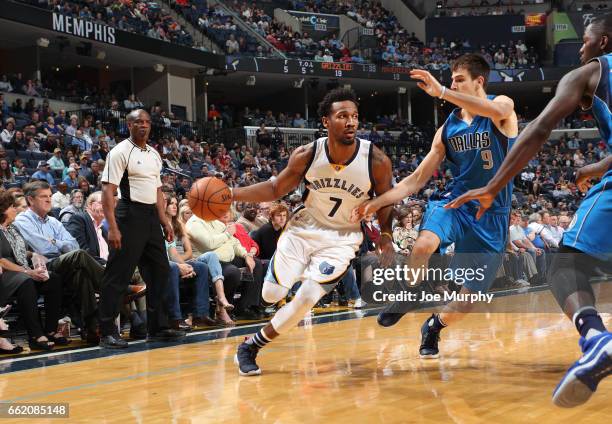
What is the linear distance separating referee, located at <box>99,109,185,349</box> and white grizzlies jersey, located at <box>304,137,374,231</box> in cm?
198

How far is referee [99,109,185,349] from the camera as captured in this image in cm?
589

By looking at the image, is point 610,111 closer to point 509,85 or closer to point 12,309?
point 12,309

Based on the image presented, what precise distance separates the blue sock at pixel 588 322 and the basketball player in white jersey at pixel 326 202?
182cm

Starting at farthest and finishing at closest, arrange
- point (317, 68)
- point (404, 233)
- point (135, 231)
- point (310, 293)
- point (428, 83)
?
point (317, 68) → point (404, 233) → point (135, 231) → point (310, 293) → point (428, 83)

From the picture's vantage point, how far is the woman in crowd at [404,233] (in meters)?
10.4

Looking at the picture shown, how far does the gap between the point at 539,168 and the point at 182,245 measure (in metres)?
20.0

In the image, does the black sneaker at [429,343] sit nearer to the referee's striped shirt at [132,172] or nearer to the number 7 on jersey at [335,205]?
the number 7 on jersey at [335,205]

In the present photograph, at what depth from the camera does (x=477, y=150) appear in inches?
190

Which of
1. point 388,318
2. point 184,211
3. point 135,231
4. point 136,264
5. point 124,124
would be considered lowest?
point 388,318

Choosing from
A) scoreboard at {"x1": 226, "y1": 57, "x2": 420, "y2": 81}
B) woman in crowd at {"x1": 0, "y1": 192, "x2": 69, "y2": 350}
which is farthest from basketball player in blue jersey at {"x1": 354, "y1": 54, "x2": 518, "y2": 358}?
scoreboard at {"x1": 226, "y1": 57, "x2": 420, "y2": 81}

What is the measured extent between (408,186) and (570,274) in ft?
6.10

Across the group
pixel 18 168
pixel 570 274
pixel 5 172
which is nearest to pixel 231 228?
pixel 5 172

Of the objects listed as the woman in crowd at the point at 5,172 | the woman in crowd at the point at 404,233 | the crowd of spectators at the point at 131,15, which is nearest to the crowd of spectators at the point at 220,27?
the crowd of spectators at the point at 131,15

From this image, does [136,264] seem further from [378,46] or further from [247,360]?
[378,46]
